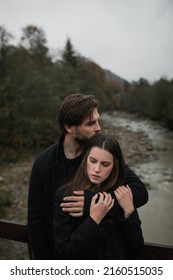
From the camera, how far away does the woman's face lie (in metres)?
1.49

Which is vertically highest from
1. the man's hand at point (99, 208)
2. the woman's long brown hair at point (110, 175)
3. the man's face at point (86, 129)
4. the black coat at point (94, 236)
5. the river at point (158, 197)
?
the man's face at point (86, 129)

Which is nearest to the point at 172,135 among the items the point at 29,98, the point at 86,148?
the point at 29,98

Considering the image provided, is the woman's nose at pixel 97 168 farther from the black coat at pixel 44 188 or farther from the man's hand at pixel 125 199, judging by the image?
the black coat at pixel 44 188

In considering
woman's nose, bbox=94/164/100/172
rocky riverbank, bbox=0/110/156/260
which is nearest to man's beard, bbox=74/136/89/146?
woman's nose, bbox=94/164/100/172

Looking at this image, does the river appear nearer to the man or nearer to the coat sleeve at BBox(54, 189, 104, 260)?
the man

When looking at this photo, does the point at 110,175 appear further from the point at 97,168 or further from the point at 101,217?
the point at 101,217

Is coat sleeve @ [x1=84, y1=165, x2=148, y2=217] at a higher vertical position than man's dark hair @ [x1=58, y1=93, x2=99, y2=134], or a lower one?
lower

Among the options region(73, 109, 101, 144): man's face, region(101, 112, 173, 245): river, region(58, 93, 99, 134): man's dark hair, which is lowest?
region(101, 112, 173, 245): river

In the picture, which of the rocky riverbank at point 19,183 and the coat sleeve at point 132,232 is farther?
the rocky riverbank at point 19,183

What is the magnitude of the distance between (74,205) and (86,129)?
0.47m

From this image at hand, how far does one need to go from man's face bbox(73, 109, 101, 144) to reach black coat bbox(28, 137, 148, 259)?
0.15 metres

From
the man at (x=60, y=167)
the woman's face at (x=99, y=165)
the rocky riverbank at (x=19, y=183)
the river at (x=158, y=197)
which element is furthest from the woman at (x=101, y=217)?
the river at (x=158, y=197)

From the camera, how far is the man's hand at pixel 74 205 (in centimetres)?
140

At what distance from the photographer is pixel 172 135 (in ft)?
70.6
